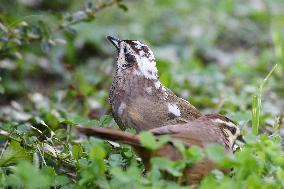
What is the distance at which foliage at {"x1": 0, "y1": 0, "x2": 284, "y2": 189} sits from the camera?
338 centimetres

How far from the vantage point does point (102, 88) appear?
6.57 metres

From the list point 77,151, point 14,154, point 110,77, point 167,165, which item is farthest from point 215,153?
point 110,77

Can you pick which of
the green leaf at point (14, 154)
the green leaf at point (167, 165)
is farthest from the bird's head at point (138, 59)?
the green leaf at point (167, 165)

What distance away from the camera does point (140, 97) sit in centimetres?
420

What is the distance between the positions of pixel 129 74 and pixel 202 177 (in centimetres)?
105

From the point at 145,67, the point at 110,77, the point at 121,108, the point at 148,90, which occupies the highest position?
the point at 110,77

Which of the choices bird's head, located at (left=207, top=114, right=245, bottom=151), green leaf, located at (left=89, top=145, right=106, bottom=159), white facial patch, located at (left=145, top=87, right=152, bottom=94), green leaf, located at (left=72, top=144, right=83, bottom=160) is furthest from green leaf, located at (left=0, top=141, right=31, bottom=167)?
bird's head, located at (left=207, top=114, right=245, bottom=151)

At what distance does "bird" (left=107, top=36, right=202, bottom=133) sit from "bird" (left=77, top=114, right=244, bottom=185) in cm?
30

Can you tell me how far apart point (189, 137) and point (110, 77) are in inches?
121

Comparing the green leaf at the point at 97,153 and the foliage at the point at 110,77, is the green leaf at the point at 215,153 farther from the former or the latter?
the green leaf at the point at 97,153

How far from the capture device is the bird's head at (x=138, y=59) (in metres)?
4.32

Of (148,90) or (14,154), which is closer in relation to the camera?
(14,154)

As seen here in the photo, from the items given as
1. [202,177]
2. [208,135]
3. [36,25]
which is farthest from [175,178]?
[36,25]

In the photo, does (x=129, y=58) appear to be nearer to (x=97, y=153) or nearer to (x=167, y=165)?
(x=97, y=153)
